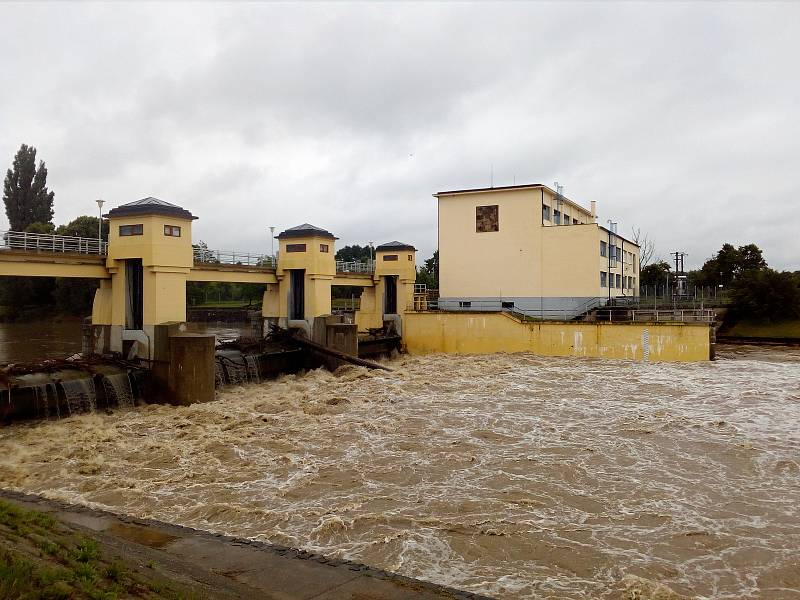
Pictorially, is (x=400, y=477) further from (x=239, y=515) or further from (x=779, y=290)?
(x=779, y=290)

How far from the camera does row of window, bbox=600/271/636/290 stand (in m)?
36.0

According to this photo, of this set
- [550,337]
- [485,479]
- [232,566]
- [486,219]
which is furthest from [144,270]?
[486,219]

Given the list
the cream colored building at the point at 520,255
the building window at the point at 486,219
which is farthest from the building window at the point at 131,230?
the building window at the point at 486,219

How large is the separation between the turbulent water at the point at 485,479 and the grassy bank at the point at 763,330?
1035 inches

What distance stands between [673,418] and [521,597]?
11737 mm

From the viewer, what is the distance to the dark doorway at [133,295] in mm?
19812

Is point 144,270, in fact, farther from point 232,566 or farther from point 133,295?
point 232,566

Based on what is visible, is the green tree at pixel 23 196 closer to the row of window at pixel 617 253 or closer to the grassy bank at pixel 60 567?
the row of window at pixel 617 253

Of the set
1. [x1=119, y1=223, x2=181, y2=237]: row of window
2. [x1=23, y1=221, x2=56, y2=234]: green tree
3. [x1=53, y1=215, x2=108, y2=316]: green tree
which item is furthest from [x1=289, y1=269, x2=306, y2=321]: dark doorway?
[x1=23, y1=221, x2=56, y2=234]: green tree

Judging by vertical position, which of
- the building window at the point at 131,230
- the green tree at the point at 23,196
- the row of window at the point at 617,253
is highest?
the green tree at the point at 23,196

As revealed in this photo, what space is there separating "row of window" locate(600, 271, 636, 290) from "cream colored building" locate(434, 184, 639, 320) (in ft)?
0.42

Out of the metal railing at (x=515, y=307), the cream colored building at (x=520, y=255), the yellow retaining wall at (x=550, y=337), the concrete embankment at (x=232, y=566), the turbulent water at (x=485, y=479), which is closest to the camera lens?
the concrete embankment at (x=232, y=566)

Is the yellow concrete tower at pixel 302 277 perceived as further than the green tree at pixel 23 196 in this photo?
No

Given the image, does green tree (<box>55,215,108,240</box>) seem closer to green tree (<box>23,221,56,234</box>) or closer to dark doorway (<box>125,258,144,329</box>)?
green tree (<box>23,221,56,234</box>)
